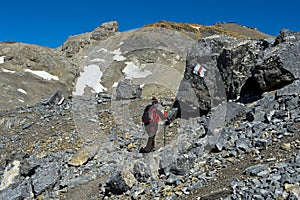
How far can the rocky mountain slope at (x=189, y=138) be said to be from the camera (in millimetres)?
10695

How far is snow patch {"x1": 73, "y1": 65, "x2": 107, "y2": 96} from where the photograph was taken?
60094 millimetres

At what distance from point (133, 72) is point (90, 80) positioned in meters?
8.87

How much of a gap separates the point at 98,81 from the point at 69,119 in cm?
4173

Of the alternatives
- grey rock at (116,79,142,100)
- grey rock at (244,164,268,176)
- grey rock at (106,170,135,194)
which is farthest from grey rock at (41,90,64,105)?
grey rock at (244,164,268,176)

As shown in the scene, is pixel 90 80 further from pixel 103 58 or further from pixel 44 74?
pixel 103 58

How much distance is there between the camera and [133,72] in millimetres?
64875

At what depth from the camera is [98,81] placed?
2452 inches

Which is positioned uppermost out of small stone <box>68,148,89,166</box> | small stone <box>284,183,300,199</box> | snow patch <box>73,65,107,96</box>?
snow patch <box>73,65,107,96</box>

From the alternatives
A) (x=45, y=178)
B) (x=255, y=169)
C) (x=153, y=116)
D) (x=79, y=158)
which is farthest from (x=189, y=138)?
(x=45, y=178)

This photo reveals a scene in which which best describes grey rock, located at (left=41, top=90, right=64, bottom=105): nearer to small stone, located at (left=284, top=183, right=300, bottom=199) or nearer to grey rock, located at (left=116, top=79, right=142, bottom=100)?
grey rock, located at (left=116, top=79, right=142, bottom=100)

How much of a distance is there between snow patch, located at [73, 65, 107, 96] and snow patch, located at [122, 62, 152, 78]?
17.7ft

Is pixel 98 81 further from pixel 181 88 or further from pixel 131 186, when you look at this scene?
pixel 131 186

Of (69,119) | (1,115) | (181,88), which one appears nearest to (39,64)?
(1,115)

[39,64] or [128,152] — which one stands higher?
[39,64]
